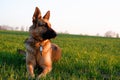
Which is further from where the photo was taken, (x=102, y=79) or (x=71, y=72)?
(x=71, y=72)

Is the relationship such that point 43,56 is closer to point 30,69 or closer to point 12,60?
point 30,69

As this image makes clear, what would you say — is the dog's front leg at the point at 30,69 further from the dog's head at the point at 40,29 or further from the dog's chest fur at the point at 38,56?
the dog's head at the point at 40,29

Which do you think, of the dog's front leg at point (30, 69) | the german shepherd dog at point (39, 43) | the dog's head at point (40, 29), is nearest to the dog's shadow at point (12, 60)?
the dog's front leg at point (30, 69)

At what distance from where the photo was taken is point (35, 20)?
7.54 metres

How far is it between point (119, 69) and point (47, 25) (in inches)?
99.6

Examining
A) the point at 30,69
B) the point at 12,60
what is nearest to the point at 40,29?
the point at 30,69

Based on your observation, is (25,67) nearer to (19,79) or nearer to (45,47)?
(45,47)

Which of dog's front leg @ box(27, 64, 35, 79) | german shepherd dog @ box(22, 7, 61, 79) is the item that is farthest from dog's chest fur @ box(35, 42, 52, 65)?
dog's front leg @ box(27, 64, 35, 79)

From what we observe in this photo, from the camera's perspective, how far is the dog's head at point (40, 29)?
7391 mm

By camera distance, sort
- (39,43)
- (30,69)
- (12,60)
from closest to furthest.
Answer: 1. (30,69)
2. (39,43)
3. (12,60)

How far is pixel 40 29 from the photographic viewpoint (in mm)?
7484

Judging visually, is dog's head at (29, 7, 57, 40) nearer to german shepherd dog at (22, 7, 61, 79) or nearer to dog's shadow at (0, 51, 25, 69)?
german shepherd dog at (22, 7, 61, 79)

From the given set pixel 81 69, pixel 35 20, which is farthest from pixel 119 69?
pixel 35 20

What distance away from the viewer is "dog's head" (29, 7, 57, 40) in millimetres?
7391
